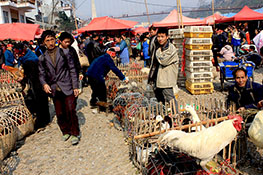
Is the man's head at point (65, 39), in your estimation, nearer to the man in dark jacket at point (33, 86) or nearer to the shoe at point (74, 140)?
the man in dark jacket at point (33, 86)

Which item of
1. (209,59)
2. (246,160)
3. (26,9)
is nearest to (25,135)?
(246,160)

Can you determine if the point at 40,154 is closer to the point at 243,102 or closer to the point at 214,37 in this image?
the point at 243,102

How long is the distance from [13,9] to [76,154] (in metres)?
29.6

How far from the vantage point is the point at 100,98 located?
19.5 feet

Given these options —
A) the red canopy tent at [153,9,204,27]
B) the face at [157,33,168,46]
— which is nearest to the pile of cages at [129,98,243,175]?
the face at [157,33,168,46]

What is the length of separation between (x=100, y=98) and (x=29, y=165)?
8.48 feet

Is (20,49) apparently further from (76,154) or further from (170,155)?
(170,155)

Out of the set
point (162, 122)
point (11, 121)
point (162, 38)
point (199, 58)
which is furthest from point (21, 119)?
point (199, 58)

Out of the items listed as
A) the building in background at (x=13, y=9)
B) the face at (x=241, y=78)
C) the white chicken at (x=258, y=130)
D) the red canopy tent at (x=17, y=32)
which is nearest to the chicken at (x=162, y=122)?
the white chicken at (x=258, y=130)

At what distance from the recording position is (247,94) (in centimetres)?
366

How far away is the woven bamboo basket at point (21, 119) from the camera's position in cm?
445

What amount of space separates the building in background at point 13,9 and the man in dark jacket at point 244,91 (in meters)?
26.5

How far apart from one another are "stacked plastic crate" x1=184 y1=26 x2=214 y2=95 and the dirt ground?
10.4ft

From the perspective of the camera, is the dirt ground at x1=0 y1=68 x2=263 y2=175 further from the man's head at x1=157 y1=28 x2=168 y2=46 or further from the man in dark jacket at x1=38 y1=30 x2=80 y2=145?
the man's head at x1=157 y1=28 x2=168 y2=46
